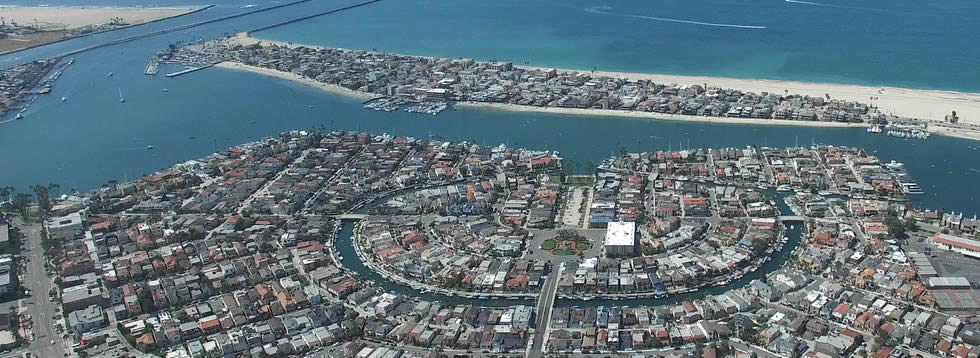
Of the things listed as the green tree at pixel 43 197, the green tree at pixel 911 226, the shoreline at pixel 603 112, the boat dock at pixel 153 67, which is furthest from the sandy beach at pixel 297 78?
the green tree at pixel 911 226

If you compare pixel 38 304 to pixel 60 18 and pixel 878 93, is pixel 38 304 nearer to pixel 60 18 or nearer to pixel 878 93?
pixel 878 93

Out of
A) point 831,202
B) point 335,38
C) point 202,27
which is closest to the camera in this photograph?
point 831,202

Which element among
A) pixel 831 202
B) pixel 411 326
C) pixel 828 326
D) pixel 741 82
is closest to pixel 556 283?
pixel 411 326

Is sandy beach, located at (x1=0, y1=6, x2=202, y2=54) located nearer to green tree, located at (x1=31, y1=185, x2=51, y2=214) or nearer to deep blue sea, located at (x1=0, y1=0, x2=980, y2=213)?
deep blue sea, located at (x1=0, y1=0, x2=980, y2=213)

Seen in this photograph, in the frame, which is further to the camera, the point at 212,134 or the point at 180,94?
the point at 180,94

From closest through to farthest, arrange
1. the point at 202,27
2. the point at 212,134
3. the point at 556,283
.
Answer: the point at 556,283, the point at 212,134, the point at 202,27

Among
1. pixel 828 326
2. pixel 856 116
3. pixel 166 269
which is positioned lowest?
pixel 166 269

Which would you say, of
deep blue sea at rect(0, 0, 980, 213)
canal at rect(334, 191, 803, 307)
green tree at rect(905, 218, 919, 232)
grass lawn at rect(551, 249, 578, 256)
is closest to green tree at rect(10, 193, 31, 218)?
deep blue sea at rect(0, 0, 980, 213)

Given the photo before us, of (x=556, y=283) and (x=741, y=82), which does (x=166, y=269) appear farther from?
(x=741, y=82)

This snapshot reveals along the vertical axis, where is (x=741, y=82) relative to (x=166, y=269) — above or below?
above

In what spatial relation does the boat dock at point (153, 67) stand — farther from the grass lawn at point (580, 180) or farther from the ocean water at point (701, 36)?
the grass lawn at point (580, 180)
